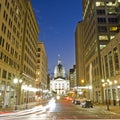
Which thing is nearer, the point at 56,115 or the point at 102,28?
the point at 56,115

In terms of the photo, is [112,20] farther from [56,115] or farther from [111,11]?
[56,115]

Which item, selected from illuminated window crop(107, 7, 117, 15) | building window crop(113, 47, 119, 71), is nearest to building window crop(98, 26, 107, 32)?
illuminated window crop(107, 7, 117, 15)

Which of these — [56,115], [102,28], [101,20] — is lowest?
[56,115]

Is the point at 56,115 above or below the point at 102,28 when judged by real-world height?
A: below

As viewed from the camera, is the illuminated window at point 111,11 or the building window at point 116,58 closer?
the building window at point 116,58

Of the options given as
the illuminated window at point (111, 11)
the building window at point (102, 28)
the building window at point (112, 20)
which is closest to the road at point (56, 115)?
the building window at point (102, 28)

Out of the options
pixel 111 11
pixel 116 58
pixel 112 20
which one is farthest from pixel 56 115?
pixel 111 11

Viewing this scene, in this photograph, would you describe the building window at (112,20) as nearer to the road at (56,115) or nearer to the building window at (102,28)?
the building window at (102,28)

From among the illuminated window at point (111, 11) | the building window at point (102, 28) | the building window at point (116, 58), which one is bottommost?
the building window at point (116, 58)

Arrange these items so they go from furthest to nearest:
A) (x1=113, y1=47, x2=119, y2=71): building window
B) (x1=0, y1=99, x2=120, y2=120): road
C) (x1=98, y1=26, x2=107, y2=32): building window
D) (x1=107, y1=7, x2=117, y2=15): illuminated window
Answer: (x1=107, y1=7, x2=117, y2=15): illuminated window < (x1=98, y1=26, x2=107, y2=32): building window < (x1=113, y1=47, x2=119, y2=71): building window < (x1=0, y1=99, x2=120, y2=120): road

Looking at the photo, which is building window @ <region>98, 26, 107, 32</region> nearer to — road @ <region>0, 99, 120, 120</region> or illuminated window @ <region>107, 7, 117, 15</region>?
illuminated window @ <region>107, 7, 117, 15</region>

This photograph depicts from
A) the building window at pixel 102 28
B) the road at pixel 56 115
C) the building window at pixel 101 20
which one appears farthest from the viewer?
the building window at pixel 101 20

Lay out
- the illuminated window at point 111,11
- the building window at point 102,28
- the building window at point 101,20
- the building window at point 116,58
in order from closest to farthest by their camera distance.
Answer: the building window at point 116,58
the building window at point 102,28
the building window at point 101,20
the illuminated window at point 111,11

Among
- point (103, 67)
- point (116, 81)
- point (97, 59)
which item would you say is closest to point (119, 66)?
point (116, 81)
